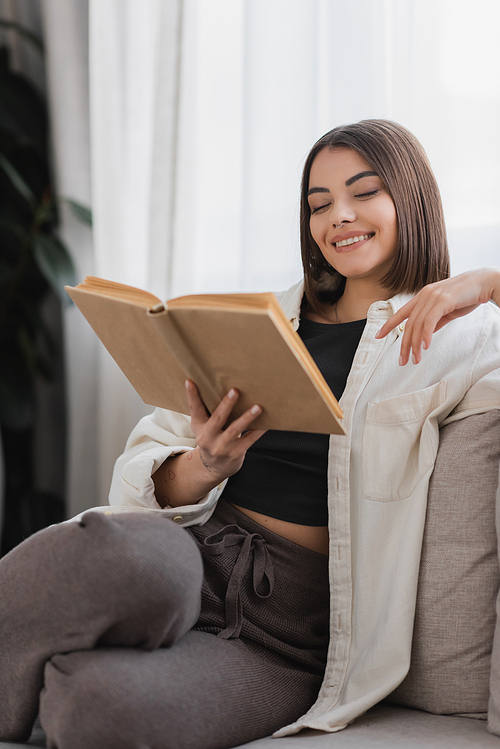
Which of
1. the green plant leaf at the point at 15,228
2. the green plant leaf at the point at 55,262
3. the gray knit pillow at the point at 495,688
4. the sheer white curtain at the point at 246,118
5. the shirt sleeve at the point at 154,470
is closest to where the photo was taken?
the gray knit pillow at the point at 495,688

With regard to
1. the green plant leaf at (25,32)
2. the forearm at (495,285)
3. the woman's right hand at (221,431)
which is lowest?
the woman's right hand at (221,431)

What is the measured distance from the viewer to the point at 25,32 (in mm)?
2152

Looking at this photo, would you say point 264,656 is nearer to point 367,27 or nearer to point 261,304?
point 261,304

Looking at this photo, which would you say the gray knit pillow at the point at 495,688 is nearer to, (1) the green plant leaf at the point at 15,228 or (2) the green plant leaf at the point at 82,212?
(2) the green plant leaf at the point at 82,212

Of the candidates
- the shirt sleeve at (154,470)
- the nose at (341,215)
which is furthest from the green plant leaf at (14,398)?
the nose at (341,215)

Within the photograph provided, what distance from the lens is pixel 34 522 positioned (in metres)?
2.15

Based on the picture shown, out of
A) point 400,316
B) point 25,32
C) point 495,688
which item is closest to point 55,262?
point 25,32

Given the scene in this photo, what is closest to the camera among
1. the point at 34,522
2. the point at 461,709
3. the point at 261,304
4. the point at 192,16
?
the point at 261,304

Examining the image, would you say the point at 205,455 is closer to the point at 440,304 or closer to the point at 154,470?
the point at 154,470

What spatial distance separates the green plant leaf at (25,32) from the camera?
83.2 inches

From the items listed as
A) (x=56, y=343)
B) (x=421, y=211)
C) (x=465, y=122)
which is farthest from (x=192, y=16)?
(x=56, y=343)

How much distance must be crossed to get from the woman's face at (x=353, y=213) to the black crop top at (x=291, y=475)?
18 cm

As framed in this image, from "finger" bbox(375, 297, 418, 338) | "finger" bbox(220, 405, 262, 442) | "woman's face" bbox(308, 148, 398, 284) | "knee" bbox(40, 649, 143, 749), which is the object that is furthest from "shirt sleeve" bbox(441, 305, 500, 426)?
"knee" bbox(40, 649, 143, 749)

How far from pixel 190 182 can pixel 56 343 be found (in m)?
0.93
